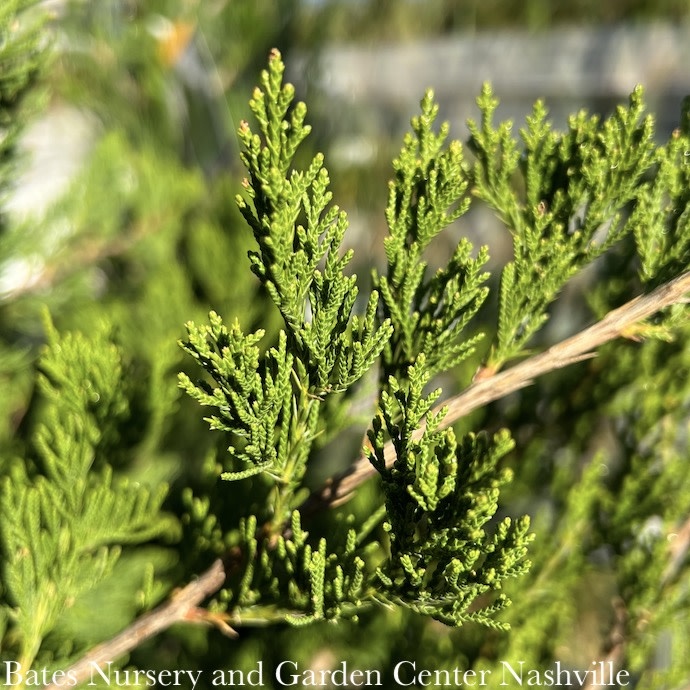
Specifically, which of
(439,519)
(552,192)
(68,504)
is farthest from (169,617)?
(552,192)

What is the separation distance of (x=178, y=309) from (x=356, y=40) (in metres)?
1.74

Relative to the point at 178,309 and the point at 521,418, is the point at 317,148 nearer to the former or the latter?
the point at 178,309

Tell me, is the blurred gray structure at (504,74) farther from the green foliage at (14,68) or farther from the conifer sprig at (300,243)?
the conifer sprig at (300,243)

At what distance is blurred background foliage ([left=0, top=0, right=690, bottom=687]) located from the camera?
0.92 metres

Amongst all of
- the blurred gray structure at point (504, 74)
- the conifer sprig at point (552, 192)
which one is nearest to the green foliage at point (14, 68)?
the conifer sprig at point (552, 192)

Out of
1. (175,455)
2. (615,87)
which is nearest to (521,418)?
(175,455)

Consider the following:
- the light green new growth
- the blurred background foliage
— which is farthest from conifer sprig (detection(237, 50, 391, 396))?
the blurred background foliage

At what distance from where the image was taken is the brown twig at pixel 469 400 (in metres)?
0.57

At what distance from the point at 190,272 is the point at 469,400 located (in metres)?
0.96

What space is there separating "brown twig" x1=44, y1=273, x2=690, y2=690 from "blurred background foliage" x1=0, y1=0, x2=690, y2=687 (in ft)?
0.18

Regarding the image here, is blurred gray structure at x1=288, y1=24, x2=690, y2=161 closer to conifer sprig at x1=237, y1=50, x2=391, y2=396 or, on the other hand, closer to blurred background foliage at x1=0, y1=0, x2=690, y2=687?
blurred background foliage at x1=0, y1=0, x2=690, y2=687

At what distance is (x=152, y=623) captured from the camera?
2.03 feet

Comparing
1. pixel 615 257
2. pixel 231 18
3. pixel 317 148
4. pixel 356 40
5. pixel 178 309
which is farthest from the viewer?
pixel 356 40

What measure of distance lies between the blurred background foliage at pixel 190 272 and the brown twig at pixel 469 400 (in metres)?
0.06
